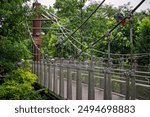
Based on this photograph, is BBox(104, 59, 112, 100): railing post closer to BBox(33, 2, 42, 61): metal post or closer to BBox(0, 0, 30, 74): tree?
BBox(0, 0, 30, 74): tree

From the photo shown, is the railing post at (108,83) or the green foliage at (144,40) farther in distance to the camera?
the green foliage at (144,40)

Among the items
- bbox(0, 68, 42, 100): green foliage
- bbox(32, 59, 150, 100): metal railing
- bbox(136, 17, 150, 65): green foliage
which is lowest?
bbox(0, 68, 42, 100): green foliage

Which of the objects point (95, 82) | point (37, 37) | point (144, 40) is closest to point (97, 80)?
point (95, 82)

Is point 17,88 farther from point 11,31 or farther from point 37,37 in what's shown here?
point 37,37

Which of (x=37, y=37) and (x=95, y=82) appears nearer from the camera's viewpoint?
(x=95, y=82)

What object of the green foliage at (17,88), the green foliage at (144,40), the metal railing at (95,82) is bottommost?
the green foliage at (17,88)

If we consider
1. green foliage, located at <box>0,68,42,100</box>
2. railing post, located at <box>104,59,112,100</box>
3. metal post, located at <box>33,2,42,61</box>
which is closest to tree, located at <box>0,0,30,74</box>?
green foliage, located at <box>0,68,42,100</box>

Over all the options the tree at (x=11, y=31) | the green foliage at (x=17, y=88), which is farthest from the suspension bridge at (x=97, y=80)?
the tree at (x=11, y=31)

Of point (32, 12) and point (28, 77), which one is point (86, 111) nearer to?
point (32, 12)

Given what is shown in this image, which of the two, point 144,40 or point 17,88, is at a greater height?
point 144,40

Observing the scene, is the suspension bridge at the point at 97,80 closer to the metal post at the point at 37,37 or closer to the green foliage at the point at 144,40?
the metal post at the point at 37,37

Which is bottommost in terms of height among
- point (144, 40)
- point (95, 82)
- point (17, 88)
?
point (17, 88)

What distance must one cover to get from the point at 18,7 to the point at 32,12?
279 millimetres

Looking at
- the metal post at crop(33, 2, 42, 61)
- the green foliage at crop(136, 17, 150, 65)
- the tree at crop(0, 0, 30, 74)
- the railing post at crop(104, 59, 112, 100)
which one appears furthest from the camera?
the green foliage at crop(136, 17, 150, 65)
